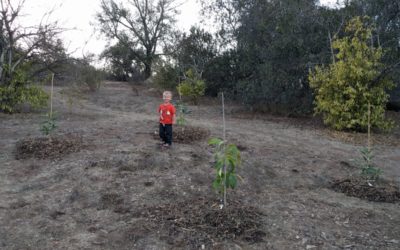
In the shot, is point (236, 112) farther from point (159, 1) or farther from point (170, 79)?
point (159, 1)

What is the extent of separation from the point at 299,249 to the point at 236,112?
963cm

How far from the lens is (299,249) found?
316 centimetres

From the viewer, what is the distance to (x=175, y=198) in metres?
4.23

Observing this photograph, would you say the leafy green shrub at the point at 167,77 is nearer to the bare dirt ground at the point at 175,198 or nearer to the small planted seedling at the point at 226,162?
the bare dirt ground at the point at 175,198

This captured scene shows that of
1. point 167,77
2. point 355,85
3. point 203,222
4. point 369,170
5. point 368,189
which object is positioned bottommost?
point 203,222

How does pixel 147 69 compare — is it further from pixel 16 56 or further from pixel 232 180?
pixel 232 180

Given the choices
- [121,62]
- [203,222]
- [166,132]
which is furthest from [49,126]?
[121,62]

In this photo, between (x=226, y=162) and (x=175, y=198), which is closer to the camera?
(x=226, y=162)

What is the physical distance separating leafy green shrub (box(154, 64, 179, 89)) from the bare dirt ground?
29.8 ft

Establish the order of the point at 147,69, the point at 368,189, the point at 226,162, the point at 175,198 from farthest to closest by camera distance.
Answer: the point at 147,69 < the point at 368,189 < the point at 175,198 < the point at 226,162

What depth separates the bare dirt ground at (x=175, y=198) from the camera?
3299 mm

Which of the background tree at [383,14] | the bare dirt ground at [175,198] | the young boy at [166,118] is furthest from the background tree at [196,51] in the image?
the young boy at [166,118]

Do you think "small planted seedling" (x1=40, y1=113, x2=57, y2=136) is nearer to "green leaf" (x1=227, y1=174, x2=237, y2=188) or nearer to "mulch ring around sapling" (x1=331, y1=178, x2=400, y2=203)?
"green leaf" (x1=227, y1=174, x2=237, y2=188)

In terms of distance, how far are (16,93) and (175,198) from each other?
736cm
